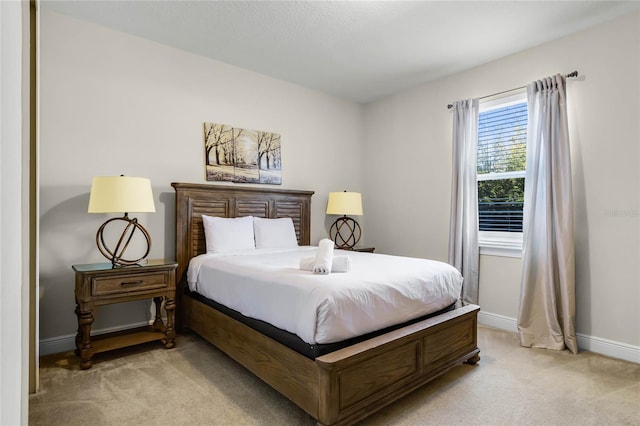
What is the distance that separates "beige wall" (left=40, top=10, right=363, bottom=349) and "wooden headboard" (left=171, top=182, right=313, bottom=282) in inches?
7.5

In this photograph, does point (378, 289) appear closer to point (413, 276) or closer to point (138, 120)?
point (413, 276)

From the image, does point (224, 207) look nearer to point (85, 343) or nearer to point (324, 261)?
point (85, 343)

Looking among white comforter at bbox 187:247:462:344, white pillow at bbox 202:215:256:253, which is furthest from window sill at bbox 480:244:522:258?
white pillow at bbox 202:215:256:253

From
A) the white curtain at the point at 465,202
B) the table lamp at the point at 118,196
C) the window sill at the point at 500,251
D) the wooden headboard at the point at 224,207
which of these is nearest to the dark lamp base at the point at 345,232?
the wooden headboard at the point at 224,207

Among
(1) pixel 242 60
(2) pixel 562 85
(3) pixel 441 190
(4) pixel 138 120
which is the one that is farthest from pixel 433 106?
(4) pixel 138 120

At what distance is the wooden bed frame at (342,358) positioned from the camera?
1.74 meters

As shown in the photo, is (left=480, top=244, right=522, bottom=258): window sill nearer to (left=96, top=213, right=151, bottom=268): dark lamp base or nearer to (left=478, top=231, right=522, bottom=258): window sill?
(left=478, top=231, right=522, bottom=258): window sill

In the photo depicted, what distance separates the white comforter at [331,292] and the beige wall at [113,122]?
3.63ft

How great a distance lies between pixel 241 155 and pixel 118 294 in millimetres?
1887

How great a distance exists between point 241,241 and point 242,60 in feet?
6.35

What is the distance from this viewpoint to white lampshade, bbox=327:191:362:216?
4.32m

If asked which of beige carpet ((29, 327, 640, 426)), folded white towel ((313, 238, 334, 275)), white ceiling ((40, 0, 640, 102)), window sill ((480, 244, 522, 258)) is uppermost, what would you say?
white ceiling ((40, 0, 640, 102))

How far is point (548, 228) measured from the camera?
3035mm

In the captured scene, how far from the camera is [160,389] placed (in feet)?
7.33
